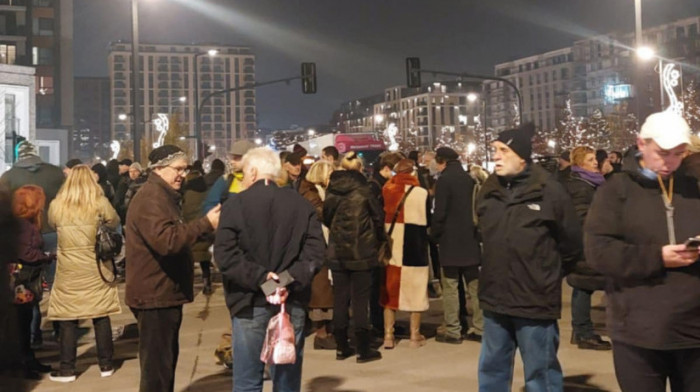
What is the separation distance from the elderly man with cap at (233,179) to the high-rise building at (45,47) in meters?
79.5


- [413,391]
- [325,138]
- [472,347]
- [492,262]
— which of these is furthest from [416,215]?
[325,138]

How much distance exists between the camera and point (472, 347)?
8.86 meters

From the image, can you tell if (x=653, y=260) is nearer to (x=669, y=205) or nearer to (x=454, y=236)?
(x=669, y=205)

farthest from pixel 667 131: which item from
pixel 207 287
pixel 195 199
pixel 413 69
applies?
pixel 413 69

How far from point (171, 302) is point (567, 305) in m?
6.95

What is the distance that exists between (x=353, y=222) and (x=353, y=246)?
251 mm

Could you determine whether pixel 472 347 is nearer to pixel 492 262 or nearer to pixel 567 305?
pixel 567 305

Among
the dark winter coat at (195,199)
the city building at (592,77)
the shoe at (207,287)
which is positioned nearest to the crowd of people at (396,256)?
the dark winter coat at (195,199)

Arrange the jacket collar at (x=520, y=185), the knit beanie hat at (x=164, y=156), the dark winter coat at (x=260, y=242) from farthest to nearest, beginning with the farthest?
1. the knit beanie hat at (x=164, y=156)
2. the jacket collar at (x=520, y=185)
3. the dark winter coat at (x=260, y=242)

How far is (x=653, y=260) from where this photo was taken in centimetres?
391

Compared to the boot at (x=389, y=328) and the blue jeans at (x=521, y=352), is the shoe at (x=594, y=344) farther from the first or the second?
the blue jeans at (x=521, y=352)

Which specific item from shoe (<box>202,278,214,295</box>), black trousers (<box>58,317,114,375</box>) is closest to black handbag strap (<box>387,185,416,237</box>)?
black trousers (<box>58,317,114,375</box>)

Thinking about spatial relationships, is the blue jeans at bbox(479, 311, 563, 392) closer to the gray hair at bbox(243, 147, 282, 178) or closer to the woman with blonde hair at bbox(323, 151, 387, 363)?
the gray hair at bbox(243, 147, 282, 178)

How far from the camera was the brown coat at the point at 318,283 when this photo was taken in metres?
9.00
